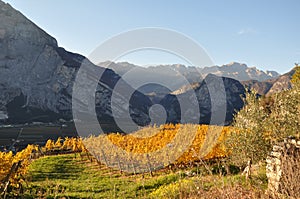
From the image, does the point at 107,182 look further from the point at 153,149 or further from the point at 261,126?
the point at 261,126

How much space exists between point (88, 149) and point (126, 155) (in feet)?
26.9

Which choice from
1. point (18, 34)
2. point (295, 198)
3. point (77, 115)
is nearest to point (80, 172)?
point (295, 198)

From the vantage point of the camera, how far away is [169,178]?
1964cm

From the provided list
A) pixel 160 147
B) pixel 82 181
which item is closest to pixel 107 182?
pixel 82 181

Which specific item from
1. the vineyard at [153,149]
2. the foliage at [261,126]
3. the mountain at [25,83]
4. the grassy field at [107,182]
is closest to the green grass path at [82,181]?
the grassy field at [107,182]

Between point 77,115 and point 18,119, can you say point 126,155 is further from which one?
point 77,115

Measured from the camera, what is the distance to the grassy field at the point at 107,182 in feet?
41.2

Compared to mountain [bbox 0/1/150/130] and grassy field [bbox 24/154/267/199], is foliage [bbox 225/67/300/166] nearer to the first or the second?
grassy field [bbox 24/154/267/199]

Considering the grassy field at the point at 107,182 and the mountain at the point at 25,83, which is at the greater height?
the mountain at the point at 25,83

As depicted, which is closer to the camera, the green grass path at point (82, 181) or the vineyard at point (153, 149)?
the green grass path at point (82, 181)

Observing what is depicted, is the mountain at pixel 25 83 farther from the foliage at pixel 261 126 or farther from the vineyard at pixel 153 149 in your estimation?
the foliage at pixel 261 126

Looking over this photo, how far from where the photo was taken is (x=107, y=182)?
22.4 m

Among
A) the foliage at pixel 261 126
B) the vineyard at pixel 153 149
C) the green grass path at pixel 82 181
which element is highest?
the foliage at pixel 261 126

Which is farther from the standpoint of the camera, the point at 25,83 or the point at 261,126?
the point at 25,83
